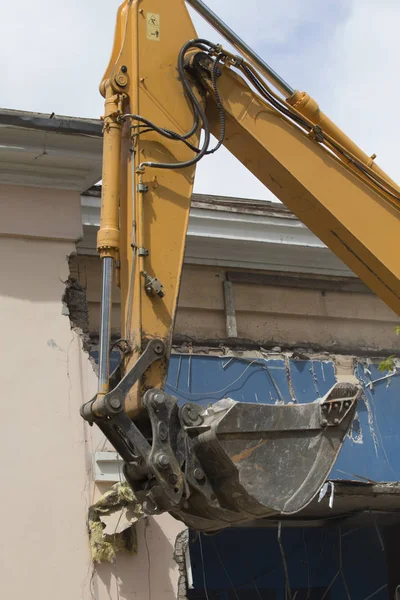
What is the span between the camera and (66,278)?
635 centimetres

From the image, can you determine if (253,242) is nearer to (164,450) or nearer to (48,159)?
(48,159)

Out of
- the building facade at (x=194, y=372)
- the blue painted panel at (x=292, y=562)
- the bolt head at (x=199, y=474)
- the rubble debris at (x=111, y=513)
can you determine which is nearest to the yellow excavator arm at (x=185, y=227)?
the bolt head at (x=199, y=474)

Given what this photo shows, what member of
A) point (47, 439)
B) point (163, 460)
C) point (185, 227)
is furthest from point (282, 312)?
point (163, 460)

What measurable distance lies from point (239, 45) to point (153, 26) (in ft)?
1.70

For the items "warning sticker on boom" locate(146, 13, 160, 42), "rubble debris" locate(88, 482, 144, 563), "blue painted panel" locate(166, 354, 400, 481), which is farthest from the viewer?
"blue painted panel" locate(166, 354, 400, 481)

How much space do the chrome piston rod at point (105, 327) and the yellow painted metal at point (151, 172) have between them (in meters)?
0.13

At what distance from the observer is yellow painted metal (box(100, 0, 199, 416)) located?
429cm

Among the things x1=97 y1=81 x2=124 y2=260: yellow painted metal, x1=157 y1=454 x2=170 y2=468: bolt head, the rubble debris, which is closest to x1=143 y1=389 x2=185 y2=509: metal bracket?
x1=157 y1=454 x2=170 y2=468: bolt head

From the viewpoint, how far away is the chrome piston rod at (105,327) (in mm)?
4020

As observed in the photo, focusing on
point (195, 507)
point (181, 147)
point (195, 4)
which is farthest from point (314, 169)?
point (195, 507)

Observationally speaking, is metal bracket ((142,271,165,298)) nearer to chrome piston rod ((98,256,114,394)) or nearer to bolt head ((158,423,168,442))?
chrome piston rod ((98,256,114,394))

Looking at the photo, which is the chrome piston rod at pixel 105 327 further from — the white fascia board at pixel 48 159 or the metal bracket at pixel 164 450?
the white fascia board at pixel 48 159

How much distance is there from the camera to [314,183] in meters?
5.02

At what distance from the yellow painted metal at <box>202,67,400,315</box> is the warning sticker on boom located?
438mm
